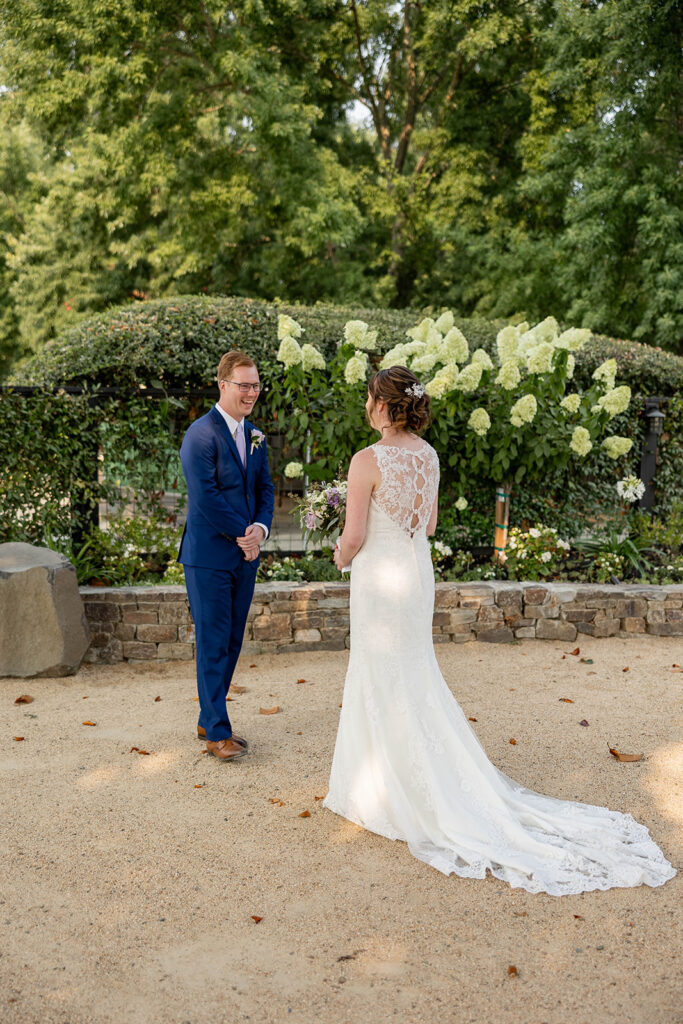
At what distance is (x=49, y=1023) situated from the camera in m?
2.65

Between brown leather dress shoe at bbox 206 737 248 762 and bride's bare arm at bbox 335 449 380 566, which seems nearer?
bride's bare arm at bbox 335 449 380 566

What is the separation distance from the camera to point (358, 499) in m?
3.86

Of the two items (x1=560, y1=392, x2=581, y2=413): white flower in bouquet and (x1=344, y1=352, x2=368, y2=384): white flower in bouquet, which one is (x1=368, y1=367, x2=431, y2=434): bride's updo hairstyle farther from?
(x1=560, y1=392, x2=581, y2=413): white flower in bouquet

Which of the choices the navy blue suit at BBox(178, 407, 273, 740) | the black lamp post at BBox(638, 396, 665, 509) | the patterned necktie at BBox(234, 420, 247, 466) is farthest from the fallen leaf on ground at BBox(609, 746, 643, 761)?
the black lamp post at BBox(638, 396, 665, 509)

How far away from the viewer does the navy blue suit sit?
14.6ft

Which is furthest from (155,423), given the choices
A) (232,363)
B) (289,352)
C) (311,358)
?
(232,363)

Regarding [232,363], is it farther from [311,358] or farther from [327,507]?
[311,358]

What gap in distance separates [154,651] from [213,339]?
2933 mm

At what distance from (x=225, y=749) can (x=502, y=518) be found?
13.5ft

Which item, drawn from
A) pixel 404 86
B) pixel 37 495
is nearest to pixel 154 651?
pixel 37 495

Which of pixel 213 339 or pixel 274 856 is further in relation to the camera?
pixel 213 339

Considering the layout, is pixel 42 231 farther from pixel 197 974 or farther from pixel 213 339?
pixel 197 974

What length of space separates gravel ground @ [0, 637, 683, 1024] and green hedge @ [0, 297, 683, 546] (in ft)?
6.93

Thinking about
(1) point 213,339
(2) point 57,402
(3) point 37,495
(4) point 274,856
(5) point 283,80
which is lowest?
(4) point 274,856
